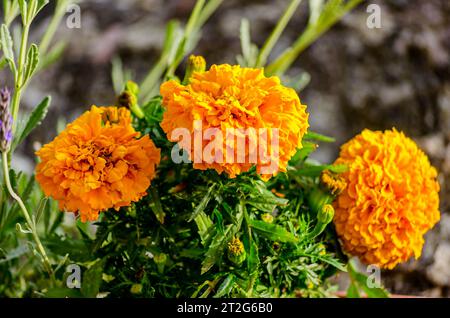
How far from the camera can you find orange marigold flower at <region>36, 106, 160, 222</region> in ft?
2.00

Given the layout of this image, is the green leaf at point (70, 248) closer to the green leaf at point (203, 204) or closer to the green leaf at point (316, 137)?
the green leaf at point (203, 204)

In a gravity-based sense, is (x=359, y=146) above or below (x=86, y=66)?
below

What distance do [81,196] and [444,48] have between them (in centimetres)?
103

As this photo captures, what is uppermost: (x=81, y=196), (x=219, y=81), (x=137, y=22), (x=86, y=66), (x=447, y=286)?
(x=137, y=22)

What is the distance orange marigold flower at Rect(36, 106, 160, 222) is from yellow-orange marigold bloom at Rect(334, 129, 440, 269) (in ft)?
0.70

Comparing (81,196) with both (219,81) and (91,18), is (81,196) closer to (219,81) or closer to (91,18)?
(219,81)

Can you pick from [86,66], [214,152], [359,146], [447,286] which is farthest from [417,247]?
[86,66]

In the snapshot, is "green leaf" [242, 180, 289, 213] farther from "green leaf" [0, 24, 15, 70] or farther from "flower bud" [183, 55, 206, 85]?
"green leaf" [0, 24, 15, 70]

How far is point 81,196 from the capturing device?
60 cm

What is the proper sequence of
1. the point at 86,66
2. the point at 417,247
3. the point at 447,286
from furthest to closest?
1. the point at 86,66
2. the point at 447,286
3. the point at 417,247

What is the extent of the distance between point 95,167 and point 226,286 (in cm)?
17

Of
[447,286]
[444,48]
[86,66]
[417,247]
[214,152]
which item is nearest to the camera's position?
[214,152]

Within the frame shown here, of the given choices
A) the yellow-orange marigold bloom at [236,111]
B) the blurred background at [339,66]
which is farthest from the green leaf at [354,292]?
the blurred background at [339,66]

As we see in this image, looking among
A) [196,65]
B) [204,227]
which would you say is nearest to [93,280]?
[204,227]
